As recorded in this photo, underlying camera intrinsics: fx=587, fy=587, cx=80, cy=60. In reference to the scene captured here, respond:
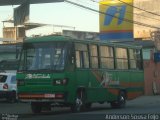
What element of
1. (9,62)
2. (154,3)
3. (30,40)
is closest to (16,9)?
(30,40)

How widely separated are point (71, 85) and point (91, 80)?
7.13ft

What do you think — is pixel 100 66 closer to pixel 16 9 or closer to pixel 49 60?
pixel 49 60

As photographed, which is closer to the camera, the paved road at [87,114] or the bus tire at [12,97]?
the paved road at [87,114]

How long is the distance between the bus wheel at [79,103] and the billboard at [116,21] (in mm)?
25247

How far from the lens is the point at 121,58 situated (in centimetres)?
2980

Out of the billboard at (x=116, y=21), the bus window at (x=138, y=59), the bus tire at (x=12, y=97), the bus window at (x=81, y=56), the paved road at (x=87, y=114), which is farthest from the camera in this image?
the billboard at (x=116, y=21)

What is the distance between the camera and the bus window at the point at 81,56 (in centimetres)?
2522

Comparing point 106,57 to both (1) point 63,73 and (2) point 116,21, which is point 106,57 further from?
(2) point 116,21

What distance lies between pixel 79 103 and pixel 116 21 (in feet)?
88.2

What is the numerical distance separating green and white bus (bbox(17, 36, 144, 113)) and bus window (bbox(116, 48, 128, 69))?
119 cm

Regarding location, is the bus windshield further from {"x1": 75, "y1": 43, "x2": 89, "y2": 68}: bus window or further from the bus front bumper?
the bus front bumper

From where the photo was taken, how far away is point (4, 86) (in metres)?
35.5

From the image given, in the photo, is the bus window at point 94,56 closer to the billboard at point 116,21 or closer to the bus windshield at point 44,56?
the bus windshield at point 44,56

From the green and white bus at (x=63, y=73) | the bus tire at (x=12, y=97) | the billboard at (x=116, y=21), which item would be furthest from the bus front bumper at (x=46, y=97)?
the billboard at (x=116, y=21)
